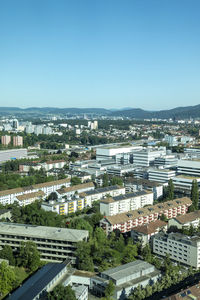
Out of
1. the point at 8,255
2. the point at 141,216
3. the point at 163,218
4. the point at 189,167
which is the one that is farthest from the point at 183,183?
the point at 8,255

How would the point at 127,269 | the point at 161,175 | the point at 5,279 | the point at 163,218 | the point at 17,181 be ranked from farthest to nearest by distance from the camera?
the point at 161,175 < the point at 17,181 < the point at 163,218 < the point at 127,269 < the point at 5,279

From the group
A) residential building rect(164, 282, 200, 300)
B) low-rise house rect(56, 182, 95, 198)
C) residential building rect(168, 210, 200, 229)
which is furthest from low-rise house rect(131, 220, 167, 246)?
low-rise house rect(56, 182, 95, 198)

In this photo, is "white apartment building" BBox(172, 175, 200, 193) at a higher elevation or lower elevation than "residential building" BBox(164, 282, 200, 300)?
higher

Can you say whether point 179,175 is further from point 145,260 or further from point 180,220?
point 145,260

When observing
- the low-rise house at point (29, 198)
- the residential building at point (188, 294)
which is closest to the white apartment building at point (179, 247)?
the residential building at point (188, 294)

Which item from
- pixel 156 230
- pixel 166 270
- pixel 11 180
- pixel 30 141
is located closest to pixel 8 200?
pixel 11 180

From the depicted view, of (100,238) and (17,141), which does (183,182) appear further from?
(17,141)

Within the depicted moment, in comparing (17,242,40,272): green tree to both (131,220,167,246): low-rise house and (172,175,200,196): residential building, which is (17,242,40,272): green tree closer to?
(131,220,167,246): low-rise house
